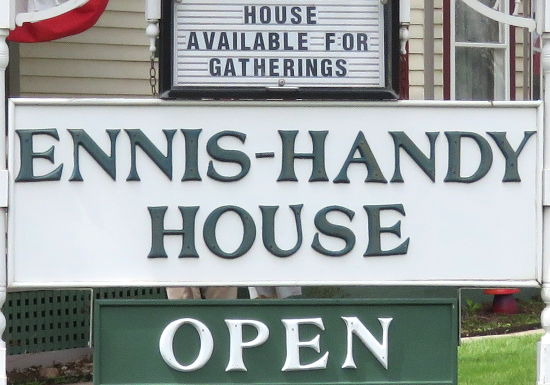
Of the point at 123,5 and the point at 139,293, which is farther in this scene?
the point at 123,5

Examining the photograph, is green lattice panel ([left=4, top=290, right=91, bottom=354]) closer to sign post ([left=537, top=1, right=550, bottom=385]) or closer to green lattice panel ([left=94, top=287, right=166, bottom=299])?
green lattice panel ([left=94, top=287, right=166, bottom=299])

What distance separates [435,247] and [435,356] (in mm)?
461

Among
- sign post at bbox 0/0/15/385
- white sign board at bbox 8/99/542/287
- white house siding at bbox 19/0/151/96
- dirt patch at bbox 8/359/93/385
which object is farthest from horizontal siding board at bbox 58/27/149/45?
white sign board at bbox 8/99/542/287

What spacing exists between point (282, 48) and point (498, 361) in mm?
4684

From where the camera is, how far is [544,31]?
5.14m

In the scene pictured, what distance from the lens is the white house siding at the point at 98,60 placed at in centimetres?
1064

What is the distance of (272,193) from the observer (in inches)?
197

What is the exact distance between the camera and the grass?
27.3 feet

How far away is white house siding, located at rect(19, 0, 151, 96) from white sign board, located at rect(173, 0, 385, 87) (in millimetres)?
5850

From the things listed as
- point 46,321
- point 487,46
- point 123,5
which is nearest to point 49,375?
point 46,321

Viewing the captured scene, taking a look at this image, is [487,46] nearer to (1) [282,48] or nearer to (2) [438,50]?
(2) [438,50]

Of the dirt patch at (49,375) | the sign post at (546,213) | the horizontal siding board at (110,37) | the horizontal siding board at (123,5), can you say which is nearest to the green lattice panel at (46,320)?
the dirt patch at (49,375)

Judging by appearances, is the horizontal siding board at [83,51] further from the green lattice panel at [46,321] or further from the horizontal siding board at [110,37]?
the green lattice panel at [46,321]

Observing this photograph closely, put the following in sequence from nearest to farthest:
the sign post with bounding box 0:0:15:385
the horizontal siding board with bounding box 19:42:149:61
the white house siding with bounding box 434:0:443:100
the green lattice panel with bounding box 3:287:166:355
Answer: the sign post with bounding box 0:0:15:385
the green lattice panel with bounding box 3:287:166:355
the horizontal siding board with bounding box 19:42:149:61
the white house siding with bounding box 434:0:443:100
